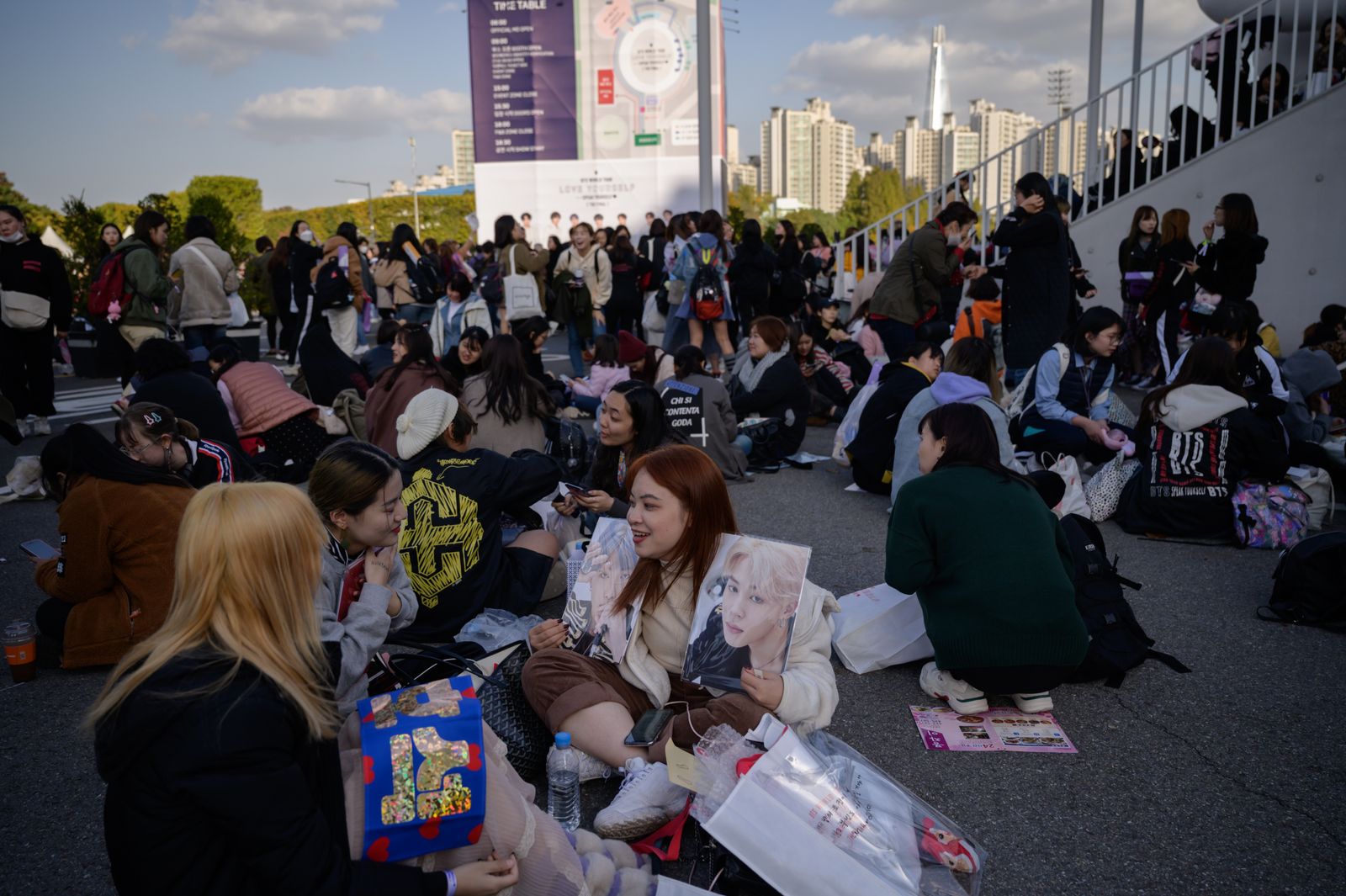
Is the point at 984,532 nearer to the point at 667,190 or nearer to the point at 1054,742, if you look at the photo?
the point at 1054,742

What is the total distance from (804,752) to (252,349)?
459 inches

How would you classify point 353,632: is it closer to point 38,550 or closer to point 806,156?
point 38,550

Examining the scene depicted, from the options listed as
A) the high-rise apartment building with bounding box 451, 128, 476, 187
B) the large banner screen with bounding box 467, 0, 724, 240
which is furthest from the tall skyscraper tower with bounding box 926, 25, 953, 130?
the large banner screen with bounding box 467, 0, 724, 240

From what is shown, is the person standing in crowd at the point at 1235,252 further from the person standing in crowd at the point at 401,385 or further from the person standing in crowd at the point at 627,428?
the person standing in crowd at the point at 401,385

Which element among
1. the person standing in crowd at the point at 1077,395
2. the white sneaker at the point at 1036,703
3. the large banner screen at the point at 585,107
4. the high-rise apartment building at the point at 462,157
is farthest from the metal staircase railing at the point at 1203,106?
the high-rise apartment building at the point at 462,157

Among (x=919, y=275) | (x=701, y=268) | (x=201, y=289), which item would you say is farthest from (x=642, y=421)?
(x=701, y=268)

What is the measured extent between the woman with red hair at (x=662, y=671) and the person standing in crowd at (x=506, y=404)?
2922mm

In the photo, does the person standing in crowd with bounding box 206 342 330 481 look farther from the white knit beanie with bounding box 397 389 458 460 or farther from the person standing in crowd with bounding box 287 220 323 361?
the person standing in crowd with bounding box 287 220 323 361

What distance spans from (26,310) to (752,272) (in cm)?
788

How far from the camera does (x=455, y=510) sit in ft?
14.6

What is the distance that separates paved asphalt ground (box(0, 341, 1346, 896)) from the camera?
9.64 feet

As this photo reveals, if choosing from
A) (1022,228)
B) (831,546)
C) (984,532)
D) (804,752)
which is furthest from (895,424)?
(804,752)

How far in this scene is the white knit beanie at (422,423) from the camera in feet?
14.9

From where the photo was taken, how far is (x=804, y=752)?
2.63 m
